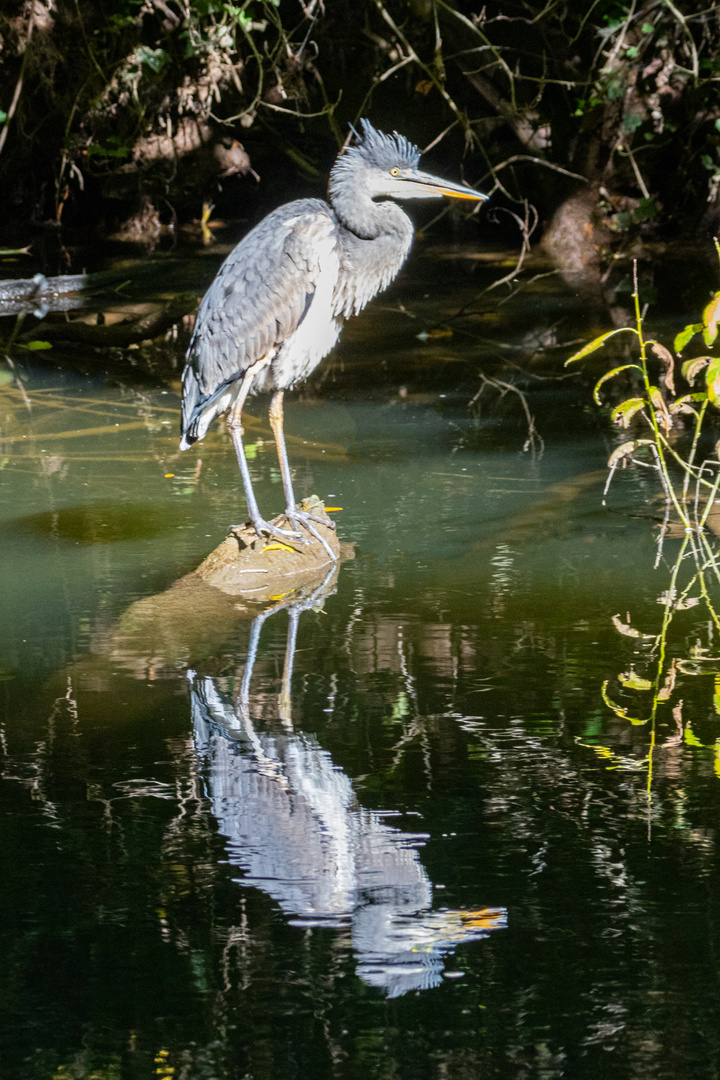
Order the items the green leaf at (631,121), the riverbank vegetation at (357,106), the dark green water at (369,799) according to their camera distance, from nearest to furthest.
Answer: the dark green water at (369,799), the riverbank vegetation at (357,106), the green leaf at (631,121)

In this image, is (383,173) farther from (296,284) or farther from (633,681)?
(633,681)

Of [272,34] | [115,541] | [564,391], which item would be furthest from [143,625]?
[272,34]

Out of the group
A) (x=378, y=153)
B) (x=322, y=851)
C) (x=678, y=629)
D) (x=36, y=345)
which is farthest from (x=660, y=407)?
(x=36, y=345)

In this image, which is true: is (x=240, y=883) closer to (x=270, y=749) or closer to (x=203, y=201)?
(x=270, y=749)

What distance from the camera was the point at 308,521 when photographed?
459 cm

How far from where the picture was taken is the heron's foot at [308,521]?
4.56m

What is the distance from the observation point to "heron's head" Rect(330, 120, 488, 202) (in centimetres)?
481

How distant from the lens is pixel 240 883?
2.55 meters

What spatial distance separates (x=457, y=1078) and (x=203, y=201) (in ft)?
47.7

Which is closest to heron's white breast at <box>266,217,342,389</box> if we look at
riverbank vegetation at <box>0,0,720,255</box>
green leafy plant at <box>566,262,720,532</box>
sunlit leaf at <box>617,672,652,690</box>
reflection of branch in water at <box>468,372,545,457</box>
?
green leafy plant at <box>566,262,720,532</box>

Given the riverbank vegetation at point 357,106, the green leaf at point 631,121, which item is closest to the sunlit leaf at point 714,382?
the riverbank vegetation at point 357,106

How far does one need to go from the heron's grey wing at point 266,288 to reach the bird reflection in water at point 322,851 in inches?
67.7

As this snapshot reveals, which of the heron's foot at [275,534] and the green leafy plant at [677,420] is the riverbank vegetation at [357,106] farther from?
the heron's foot at [275,534]

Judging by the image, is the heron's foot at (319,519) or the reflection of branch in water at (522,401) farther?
the reflection of branch in water at (522,401)
